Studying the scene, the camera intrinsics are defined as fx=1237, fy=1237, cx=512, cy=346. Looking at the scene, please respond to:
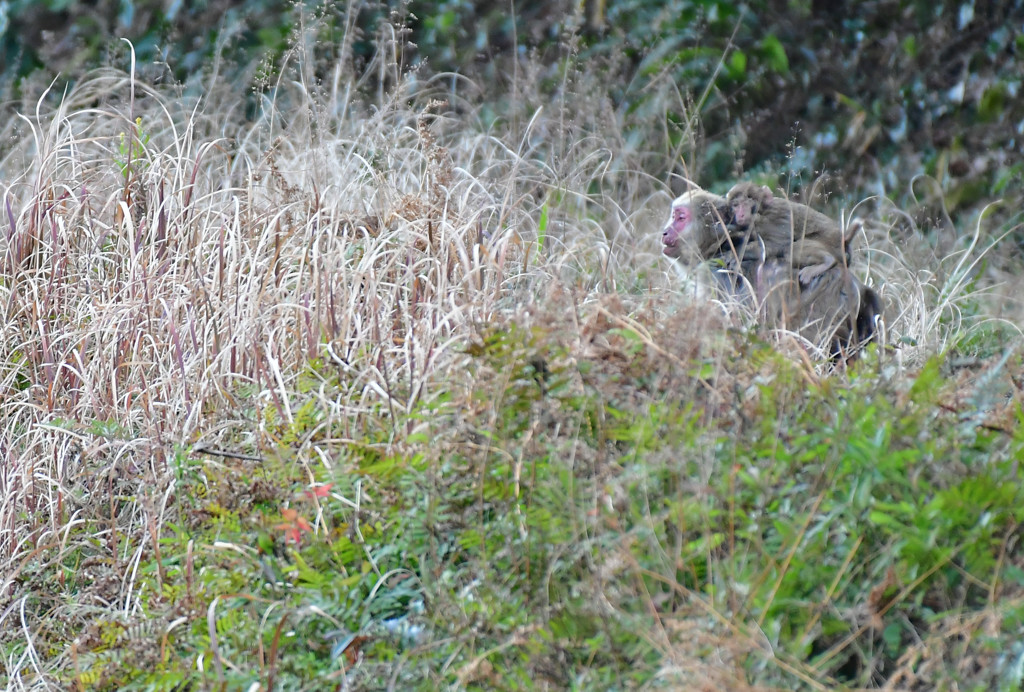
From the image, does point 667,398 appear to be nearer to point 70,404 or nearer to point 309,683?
point 309,683

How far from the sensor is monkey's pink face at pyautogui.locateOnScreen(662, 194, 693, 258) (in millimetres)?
5195

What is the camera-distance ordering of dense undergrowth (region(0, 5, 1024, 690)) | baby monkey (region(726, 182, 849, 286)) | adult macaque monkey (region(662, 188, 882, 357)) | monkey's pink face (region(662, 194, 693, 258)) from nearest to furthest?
1. dense undergrowth (region(0, 5, 1024, 690))
2. adult macaque monkey (region(662, 188, 882, 357))
3. baby monkey (region(726, 182, 849, 286))
4. monkey's pink face (region(662, 194, 693, 258))

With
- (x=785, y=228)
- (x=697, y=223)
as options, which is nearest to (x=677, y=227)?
(x=697, y=223)

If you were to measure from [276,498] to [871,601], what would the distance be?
155cm

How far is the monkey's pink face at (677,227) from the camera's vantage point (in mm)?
5195

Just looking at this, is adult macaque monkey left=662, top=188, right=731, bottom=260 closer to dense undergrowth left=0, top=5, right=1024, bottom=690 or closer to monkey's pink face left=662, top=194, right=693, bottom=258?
monkey's pink face left=662, top=194, right=693, bottom=258

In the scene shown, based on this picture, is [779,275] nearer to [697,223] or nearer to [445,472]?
[697,223]

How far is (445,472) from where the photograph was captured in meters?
3.14

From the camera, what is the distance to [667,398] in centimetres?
297

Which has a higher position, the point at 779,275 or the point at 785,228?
the point at 785,228

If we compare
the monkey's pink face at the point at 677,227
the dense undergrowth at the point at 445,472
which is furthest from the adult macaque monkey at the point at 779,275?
the dense undergrowth at the point at 445,472

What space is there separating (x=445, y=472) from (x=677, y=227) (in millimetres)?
2516

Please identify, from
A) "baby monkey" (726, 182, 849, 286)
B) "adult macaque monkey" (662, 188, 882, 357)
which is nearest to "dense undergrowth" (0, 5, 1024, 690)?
"adult macaque monkey" (662, 188, 882, 357)

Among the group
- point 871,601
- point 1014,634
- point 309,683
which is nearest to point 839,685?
point 871,601
